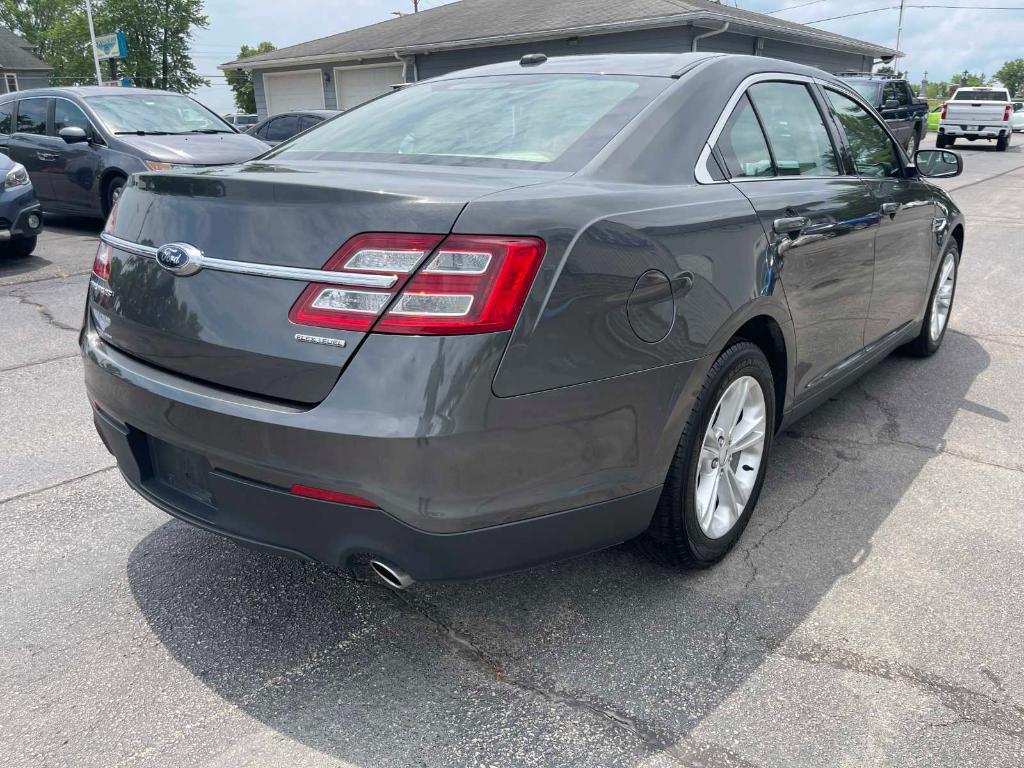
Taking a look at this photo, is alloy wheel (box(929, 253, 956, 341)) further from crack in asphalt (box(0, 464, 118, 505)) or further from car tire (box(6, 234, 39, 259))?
car tire (box(6, 234, 39, 259))

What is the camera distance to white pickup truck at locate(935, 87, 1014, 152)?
89.7 feet

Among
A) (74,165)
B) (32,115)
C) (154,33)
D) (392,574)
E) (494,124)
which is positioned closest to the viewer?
(392,574)

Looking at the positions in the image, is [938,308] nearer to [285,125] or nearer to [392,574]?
[392,574]

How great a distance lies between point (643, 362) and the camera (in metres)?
2.28

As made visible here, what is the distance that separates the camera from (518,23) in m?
22.8

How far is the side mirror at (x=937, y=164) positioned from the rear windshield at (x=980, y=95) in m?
27.3

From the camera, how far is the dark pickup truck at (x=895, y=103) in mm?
17391

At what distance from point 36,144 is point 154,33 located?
192ft

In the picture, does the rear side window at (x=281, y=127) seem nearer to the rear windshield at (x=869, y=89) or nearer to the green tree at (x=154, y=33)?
the rear windshield at (x=869, y=89)

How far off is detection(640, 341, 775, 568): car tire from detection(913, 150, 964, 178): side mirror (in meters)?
2.49

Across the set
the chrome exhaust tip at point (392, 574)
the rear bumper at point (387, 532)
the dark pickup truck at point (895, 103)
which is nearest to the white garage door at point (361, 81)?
the dark pickup truck at point (895, 103)

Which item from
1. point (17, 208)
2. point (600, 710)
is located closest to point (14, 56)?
point (17, 208)

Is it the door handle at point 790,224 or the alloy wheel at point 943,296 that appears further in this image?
the alloy wheel at point 943,296

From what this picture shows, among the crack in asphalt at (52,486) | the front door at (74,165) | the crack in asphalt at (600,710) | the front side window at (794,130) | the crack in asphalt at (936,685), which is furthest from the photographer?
the front door at (74,165)
